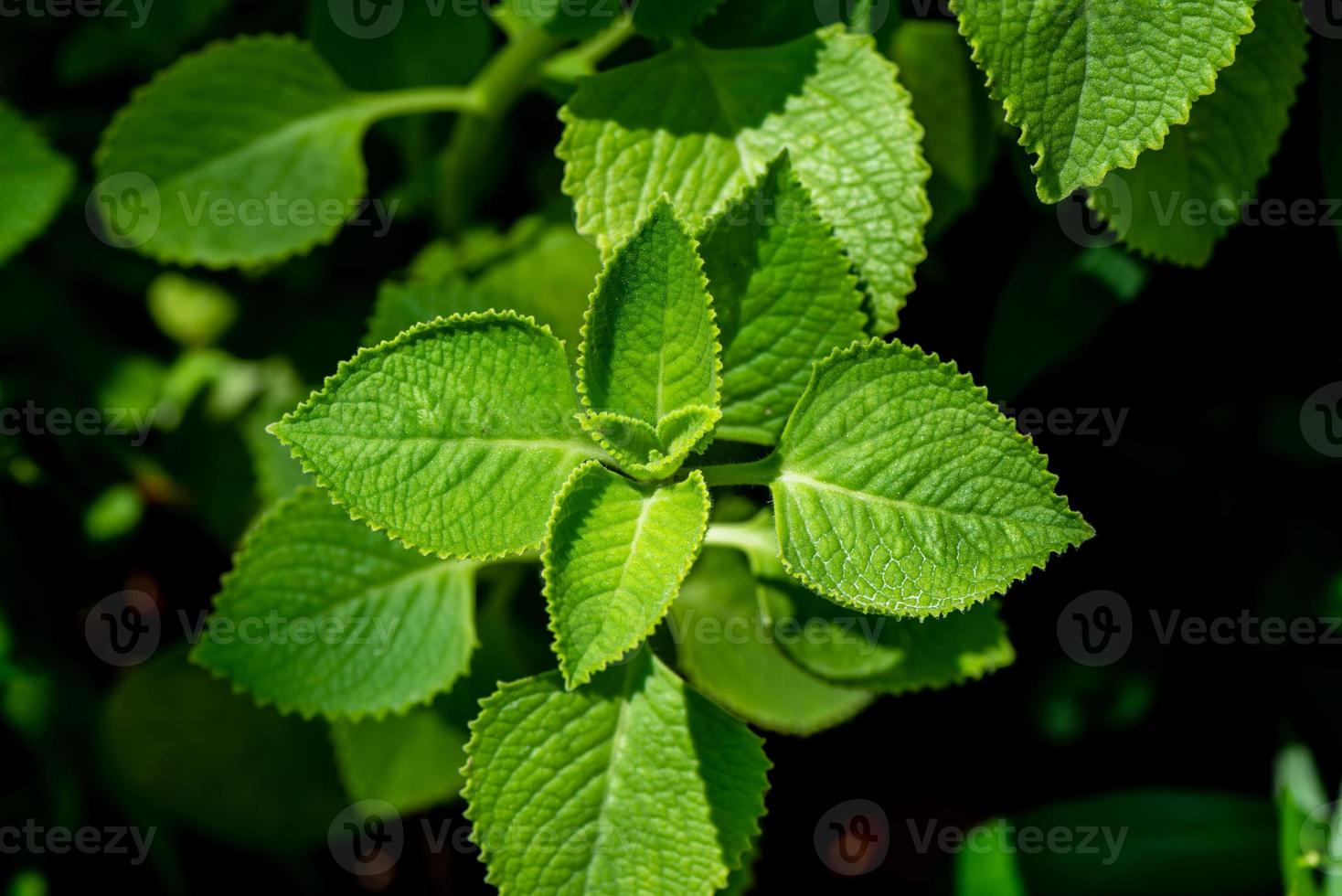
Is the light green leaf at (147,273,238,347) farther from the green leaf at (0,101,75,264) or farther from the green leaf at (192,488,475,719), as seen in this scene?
the green leaf at (192,488,475,719)

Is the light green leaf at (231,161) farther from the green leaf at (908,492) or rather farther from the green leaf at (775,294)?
the green leaf at (908,492)

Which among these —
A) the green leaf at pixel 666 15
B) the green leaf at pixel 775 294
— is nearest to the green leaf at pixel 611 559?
the green leaf at pixel 775 294

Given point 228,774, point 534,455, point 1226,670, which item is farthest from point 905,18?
point 228,774

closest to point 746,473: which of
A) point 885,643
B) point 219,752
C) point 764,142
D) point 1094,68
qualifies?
point 885,643

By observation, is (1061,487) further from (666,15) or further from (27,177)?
(27,177)

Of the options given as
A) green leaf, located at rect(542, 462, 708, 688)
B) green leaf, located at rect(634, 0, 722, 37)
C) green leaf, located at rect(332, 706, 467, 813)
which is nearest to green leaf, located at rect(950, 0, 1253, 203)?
green leaf, located at rect(634, 0, 722, 37)

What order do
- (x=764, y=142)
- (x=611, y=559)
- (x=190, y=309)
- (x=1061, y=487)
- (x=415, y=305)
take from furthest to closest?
(x=190, y=309)
(x=1061, y=487)
(x=415, y=305)
(x=764, y=142)
(x=611, y=559)
